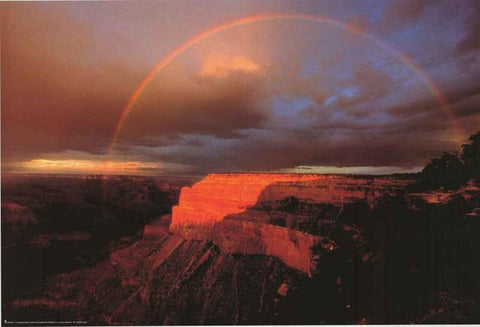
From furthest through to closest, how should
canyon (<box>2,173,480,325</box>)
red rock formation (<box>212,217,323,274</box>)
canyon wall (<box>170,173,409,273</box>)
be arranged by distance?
1. canyon wall (<box>170,173,409,273</box>)
2. red rock formation (<box>212,217,323,274</box>)
3. canyon (<box>2,173,480,325</box>)

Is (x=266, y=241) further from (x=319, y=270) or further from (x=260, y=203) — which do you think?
→ (x=319, y=270)

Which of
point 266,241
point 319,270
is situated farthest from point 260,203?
point 319,270

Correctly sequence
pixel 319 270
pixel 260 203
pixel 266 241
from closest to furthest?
pixel 319 270 → pixel 266 241 → pixel 260 203

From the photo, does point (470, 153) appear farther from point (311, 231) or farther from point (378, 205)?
point (311, 231)

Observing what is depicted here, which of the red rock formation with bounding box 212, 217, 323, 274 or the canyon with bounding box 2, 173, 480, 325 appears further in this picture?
the red rock formation with bounding box 212, 217, 323, 274

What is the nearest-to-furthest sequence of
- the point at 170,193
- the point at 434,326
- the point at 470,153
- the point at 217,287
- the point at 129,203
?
the point at 434,326 < the point at 217,287 < the point at 470,153 < the point at 129,203 < the point at 170,193

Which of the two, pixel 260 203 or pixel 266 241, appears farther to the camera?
pixel 260 203

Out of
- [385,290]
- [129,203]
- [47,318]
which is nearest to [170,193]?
[129,203]

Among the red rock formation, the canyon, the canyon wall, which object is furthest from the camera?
the canyon wall
